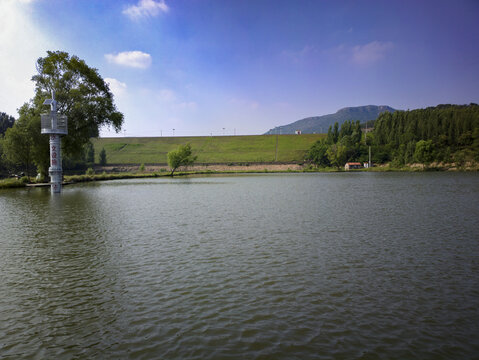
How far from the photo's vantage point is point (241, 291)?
30.7 ft

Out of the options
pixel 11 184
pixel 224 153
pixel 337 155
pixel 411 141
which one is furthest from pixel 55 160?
pixel 411 141

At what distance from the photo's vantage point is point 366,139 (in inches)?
6471

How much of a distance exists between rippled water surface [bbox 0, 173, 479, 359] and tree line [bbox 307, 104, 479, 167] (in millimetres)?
130419

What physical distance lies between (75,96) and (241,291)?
2133 inches

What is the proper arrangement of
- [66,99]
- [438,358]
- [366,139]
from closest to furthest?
[438,358] < [66,99] < [366,139]

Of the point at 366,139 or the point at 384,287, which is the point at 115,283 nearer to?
the point at 384,287

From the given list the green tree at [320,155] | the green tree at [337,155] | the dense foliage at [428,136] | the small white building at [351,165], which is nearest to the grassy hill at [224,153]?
the green tree at [320,155]

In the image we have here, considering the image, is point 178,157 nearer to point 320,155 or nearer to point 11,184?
point 11,184

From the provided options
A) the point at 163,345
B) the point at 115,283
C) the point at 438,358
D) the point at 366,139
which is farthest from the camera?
the point at 366,139

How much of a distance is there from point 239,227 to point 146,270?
7946 mm

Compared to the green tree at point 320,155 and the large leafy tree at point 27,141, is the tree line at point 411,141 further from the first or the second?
the large leafy tree at point 27,141

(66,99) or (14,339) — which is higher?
(66,99)

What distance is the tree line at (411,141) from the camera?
132 metres

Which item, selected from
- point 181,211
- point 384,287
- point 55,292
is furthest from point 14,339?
point 181,211
